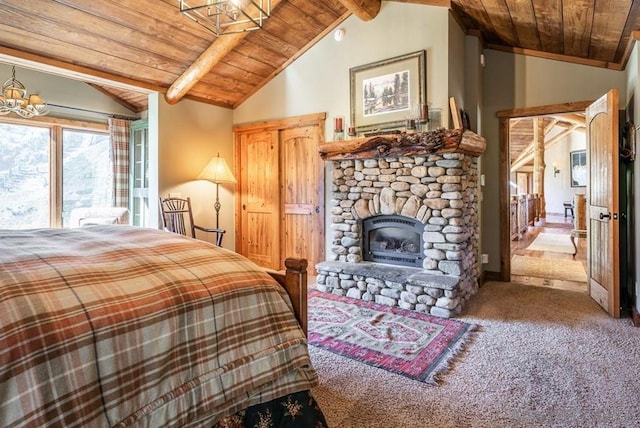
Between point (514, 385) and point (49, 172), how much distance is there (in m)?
6.40

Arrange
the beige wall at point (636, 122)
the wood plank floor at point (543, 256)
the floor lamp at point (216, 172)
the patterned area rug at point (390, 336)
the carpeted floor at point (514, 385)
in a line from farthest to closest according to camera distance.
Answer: the floor lamp at point (216, 172), the wood plank floor at point (543, 256), the beige wall at point (636, 122), the patterned area rug at point (390, 336), the carpeted floor at point (514, 385)

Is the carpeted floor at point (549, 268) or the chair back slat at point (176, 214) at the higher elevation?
the chair back slat at point (176, 214)

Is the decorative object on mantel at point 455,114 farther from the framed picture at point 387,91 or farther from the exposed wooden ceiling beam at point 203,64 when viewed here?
the exposed wooden ceiling beam at point 203,64

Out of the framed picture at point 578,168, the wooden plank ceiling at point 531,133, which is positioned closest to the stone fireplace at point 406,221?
the wooden plank ceiling at point 531,133

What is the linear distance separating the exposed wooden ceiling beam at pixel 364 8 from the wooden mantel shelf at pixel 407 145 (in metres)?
1.37

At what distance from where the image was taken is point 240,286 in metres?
1.49

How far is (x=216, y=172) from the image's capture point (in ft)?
16.1

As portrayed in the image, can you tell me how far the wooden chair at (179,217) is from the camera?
4.52 meters

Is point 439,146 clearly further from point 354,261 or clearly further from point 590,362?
point 590,362

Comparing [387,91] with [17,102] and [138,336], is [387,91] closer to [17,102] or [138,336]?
[138,336]

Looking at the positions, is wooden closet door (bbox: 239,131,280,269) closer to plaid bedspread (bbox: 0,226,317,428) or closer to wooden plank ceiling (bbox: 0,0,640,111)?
wooden plank ceiling (bbox: 0,0,640,111)

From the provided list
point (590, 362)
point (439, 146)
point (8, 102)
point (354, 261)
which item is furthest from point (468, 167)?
point (8, 102)

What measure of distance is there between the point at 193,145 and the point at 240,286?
4.07 m

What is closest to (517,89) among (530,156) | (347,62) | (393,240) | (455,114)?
(455,114)
